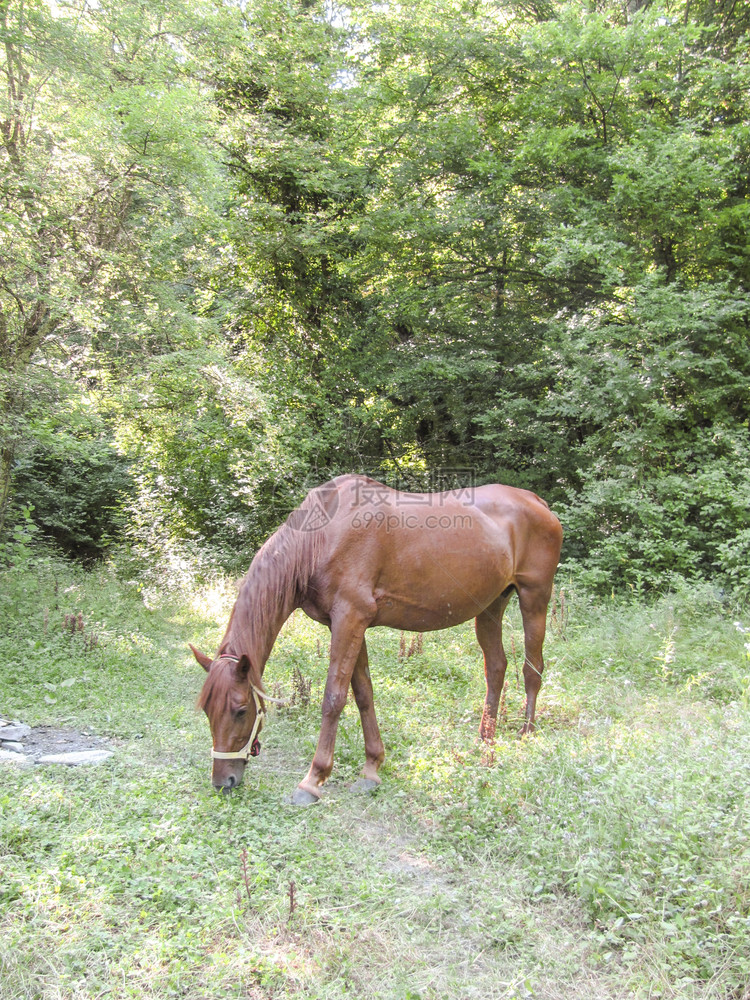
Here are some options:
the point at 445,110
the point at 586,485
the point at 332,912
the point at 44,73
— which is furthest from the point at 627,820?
the point at 445,110

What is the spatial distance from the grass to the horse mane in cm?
72

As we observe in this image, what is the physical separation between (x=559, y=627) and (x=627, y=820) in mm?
4108

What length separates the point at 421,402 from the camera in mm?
11336

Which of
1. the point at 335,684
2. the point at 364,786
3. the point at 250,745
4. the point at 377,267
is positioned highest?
the point at 377,267


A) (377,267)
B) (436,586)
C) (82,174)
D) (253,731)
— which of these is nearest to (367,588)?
(436,586)

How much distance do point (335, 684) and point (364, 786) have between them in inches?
26.1

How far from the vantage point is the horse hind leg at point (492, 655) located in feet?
15.3

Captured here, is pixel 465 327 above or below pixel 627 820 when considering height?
above

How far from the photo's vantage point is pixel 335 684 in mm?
3816

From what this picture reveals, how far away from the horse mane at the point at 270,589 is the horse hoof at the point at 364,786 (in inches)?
36.8

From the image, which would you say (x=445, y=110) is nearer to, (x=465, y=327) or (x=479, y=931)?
(x=465, y=327)

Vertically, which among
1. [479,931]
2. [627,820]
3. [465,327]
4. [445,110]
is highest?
[445,110]

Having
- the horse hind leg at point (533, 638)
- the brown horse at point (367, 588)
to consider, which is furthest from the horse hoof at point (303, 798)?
the horse hind leg at point (533, 638)

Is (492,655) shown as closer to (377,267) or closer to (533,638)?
(533,638)
